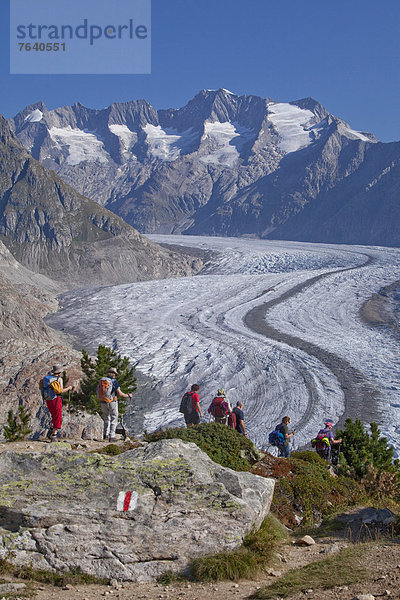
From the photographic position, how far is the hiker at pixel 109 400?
1293cm

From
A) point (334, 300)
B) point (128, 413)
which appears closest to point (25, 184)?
point (334, 300)

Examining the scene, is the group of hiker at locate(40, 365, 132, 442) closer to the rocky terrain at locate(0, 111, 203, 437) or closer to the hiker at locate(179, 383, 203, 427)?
the hiker at locate(179, 383, 203, 427)

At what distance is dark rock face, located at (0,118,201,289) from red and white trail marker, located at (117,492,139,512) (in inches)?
3178

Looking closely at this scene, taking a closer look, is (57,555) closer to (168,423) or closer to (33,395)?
(168,423)

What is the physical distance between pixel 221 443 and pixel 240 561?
3.88 meters

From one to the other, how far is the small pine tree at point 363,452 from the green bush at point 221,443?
10.4 ft

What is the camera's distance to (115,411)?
43.0 ft

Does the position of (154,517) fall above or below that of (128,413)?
above

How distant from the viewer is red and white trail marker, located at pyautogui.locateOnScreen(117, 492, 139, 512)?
23.2ft

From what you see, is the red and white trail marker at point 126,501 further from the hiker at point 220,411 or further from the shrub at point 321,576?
the hiker at point 220,411

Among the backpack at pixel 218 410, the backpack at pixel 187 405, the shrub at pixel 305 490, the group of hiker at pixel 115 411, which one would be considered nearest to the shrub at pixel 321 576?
the shrub at pixel 305 490

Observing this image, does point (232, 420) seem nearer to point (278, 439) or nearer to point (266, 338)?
point (278, 439)

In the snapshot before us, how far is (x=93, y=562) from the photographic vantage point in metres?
6.55

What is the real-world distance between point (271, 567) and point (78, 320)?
53.2 metres
